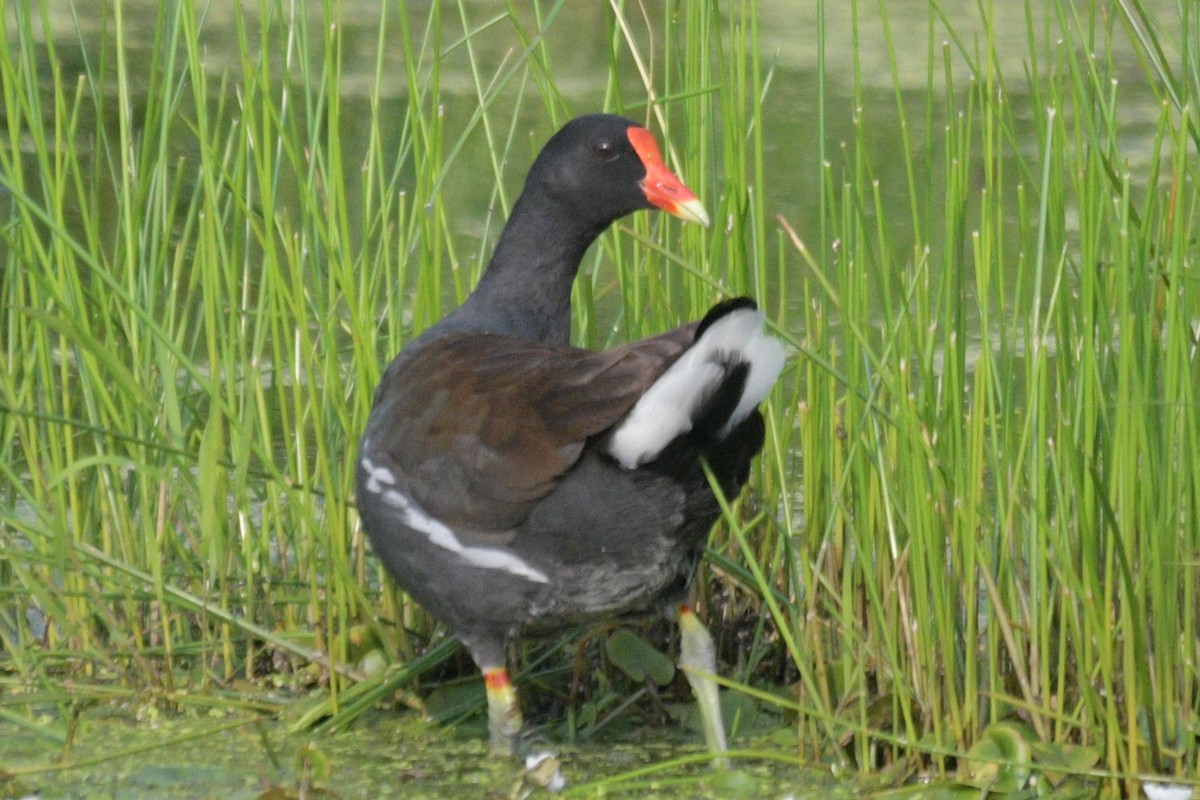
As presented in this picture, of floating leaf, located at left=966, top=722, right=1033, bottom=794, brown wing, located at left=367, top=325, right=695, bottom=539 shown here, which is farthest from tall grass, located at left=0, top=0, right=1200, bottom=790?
brown wing, located at left=367, top=325, right=695, bottom=539

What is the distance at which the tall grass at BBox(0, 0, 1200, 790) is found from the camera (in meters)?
1.74

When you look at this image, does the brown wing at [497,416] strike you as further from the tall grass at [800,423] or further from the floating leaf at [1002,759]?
the floating leaf at [1002,759]

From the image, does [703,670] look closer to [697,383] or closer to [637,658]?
[637,658]

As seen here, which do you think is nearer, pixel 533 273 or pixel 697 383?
pixel 697 383

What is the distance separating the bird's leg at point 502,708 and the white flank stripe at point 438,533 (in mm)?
173

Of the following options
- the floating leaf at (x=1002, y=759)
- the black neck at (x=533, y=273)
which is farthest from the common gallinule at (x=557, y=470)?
the floating leaf at (x=1002, y=759)

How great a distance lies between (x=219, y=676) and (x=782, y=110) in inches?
152

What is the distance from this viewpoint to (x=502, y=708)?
78.0 inches

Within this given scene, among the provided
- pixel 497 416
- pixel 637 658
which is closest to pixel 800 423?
pixel 637 658

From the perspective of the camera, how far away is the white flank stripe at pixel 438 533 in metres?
1.85

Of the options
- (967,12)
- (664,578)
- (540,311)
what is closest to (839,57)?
(967,12)

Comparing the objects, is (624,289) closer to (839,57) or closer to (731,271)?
(731,271)

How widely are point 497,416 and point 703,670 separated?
0.43m

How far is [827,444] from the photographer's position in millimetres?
2086
